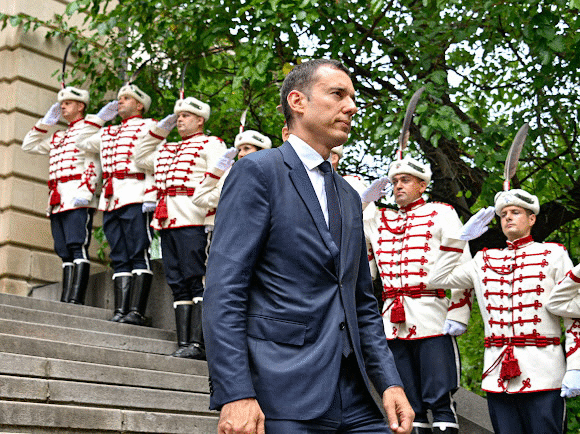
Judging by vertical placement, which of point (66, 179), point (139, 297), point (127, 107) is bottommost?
point (139, 297)

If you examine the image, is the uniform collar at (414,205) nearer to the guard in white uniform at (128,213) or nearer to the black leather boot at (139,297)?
the guard in white uniform at (128,213)

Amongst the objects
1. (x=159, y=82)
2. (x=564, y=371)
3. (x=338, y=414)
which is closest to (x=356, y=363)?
(x=338, y=414)

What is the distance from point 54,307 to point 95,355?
212cm

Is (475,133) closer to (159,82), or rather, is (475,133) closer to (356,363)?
(159,82)

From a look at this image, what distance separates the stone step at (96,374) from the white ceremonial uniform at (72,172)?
121 inches

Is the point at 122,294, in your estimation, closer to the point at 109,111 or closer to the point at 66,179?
the point at 66,179

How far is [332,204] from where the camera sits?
3.59 metres

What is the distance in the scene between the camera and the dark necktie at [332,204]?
3.52 metres

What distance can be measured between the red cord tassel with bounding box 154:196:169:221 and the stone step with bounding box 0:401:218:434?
104 inches

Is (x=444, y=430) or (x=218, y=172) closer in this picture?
(x=444, y=430)

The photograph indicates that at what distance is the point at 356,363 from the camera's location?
11.2ft

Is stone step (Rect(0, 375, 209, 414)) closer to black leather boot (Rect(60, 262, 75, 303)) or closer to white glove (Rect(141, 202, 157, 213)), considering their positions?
white glove (Rect(141, 202, 157, 213))

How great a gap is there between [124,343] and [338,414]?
221 inches

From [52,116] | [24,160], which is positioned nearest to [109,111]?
[52,116]
